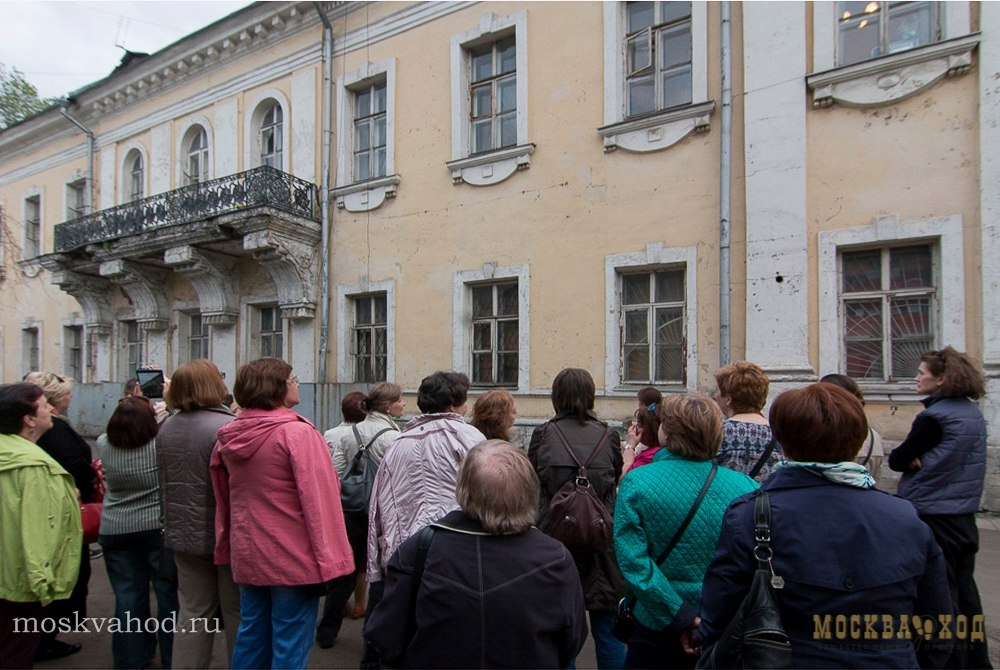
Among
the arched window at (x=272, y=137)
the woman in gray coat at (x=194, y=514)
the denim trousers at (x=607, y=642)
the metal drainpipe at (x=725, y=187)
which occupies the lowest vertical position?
the denim trousers at (x=607, y=642)

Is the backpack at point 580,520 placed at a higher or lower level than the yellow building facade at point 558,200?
lower

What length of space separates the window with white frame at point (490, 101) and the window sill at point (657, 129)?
1.30 m

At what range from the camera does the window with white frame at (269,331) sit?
11.9 m

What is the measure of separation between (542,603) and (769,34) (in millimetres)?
7627

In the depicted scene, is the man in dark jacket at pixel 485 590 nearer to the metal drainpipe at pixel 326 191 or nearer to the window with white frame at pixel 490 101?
the window with white frame at pixel 490 101

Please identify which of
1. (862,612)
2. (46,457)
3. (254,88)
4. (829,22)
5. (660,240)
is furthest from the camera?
(254,88)

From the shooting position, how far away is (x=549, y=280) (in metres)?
8.65

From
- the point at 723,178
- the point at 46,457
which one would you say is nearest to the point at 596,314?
the point at 723,178

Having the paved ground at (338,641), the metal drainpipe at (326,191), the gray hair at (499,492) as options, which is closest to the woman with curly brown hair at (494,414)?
the paved ground at (338,641)

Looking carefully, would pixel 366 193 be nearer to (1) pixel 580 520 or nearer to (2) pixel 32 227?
(1) pixel 580 520

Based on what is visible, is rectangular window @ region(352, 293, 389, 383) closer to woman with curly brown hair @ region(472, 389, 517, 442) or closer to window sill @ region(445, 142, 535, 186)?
window sill @ region(445, 142, 535, 186)

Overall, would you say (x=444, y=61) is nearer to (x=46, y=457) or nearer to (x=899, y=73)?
(x=899, y=73)

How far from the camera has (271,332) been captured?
11977 millimetres

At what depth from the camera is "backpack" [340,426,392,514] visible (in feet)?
11.9
